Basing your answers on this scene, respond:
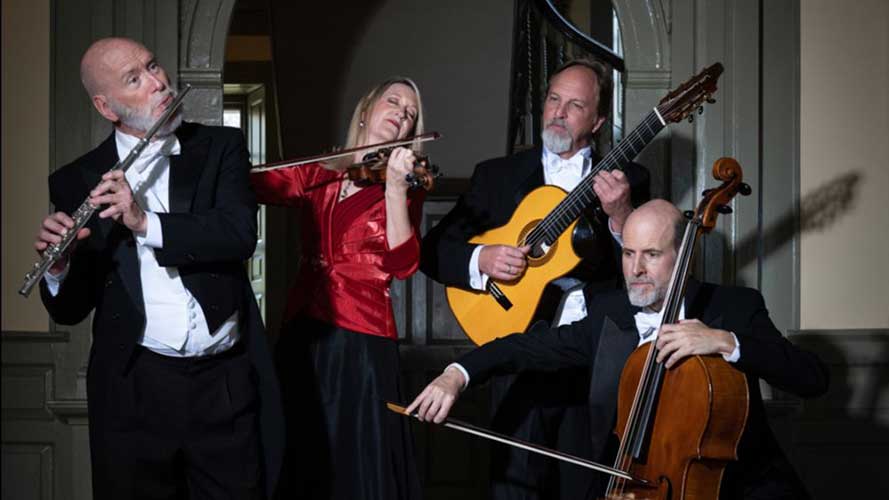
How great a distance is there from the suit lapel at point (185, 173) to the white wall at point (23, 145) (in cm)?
133

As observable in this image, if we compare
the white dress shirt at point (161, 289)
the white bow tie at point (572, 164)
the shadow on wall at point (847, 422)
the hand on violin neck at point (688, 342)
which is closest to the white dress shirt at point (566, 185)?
the white bow tie at point (572, 164)

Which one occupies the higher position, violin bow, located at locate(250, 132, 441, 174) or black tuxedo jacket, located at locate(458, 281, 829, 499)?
violin bow, located at locate(250, 132, 441, 174)

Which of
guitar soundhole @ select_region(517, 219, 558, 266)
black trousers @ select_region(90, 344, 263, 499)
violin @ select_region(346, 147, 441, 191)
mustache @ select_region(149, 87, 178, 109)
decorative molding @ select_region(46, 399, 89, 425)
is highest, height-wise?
mustache @ select_region(149, 87, 178, 109)

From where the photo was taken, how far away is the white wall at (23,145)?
13.3 ft

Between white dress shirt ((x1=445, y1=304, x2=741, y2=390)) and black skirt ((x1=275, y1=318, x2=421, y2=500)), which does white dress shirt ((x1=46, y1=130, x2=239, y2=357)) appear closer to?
black skirt ((x1=275, y1=318, x2=421, y2=500))

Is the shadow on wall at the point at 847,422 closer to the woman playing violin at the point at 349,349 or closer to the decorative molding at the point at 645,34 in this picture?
the decorative molding at the point at 645,34

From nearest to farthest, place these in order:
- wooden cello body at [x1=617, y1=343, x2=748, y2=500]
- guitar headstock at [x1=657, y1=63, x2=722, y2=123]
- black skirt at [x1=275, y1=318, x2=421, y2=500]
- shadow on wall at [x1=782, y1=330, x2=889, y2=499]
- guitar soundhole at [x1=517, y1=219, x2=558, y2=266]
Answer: wooden cello body at [x1=617, y1=343, x2=748, y2=500] < black skirt at [x1=275, y1=318, x2=421, y2=500] < guitar headstock at [x1=657, y1=63, x2=722, y2=123] < guitar soundhole at [x1=517, y1=219, x2=558, y2=266] < shadow on wall at [x1=782, y1=330, x2=889, y2=499]

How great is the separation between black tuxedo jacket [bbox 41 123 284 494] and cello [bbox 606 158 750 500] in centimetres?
81

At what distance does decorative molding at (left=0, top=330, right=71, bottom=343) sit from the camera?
13.1ft

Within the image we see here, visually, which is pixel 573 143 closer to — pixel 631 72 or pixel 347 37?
pixel 631 72

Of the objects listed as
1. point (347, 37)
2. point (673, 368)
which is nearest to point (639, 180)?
point (673, 368)

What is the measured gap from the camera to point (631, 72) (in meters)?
4.10

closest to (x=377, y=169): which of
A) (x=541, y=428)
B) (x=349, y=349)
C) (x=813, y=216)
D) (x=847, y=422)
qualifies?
(x=349, y=349)

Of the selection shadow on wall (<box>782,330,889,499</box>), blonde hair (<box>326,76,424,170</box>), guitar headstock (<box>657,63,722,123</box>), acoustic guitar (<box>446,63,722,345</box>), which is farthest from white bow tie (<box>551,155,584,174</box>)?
shadow on wall (<box>782,330,889,499</box>)
